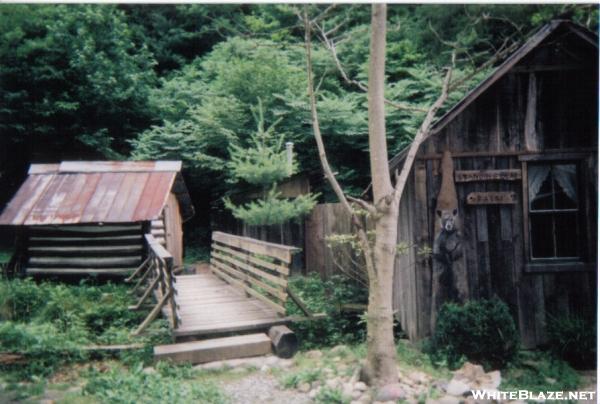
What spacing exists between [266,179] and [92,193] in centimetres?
362

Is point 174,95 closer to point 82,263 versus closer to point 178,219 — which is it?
point 178,219

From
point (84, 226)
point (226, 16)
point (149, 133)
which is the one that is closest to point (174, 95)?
point (149, 133)

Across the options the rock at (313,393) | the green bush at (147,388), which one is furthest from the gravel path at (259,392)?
the green bush at (147,388)

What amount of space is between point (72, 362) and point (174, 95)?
27.4ft

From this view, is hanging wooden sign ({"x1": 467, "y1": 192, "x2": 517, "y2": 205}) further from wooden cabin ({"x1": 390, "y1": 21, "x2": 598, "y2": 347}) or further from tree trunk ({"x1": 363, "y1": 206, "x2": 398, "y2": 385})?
tree trunk ({"x1": 363, "y1": 206, "x2": 398, "y2": 385})

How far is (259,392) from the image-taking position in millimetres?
5203

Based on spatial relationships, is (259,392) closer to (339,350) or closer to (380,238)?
(339,350)

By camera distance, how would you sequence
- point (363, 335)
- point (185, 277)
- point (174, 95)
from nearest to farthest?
point (363, 335)
point (185, 277)
point (174, 95)

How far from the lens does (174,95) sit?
12641 millimetres

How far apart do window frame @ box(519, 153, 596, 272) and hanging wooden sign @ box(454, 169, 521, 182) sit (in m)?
0.14

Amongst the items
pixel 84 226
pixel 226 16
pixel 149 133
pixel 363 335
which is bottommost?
pixel 363 335

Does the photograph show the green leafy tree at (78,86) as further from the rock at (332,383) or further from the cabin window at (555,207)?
the cabin window at (555,207)

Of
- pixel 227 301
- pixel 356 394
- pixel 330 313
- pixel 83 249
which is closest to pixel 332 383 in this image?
pixel 356 394

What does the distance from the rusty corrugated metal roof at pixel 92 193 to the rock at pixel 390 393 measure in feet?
18.8
